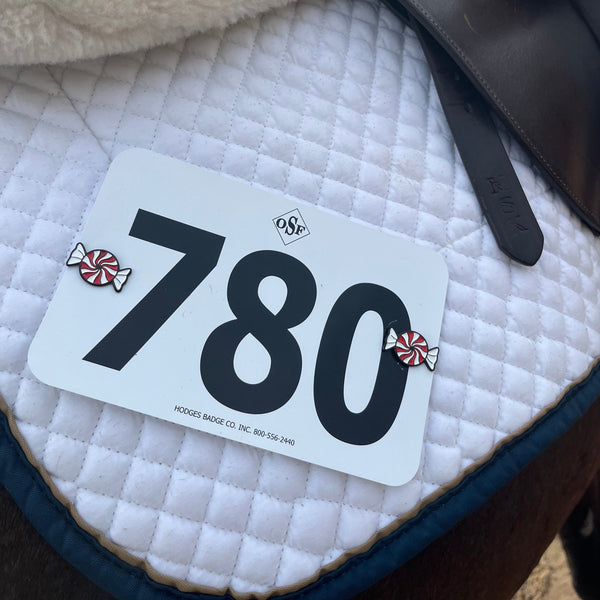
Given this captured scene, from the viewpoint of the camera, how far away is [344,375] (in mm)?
409

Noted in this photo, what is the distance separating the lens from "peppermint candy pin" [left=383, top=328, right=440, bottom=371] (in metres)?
0.42

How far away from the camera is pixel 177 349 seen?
39cm

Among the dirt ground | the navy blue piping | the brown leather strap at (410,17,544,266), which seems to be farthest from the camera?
the dirt ground

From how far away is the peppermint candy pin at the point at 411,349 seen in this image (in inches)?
16.6

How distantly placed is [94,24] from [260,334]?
0.81 ft

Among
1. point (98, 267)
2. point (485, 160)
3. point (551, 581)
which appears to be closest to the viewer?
point (98, 267)

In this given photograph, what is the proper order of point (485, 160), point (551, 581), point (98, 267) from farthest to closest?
point (551, 581), point (485, 160), point (98, 267)

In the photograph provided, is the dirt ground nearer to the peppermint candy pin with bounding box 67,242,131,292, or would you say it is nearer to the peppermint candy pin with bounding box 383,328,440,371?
the peppermint candy pin with bounding box 383,328,440,371

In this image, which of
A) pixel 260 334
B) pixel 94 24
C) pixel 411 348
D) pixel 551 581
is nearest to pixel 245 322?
pixel 260 334

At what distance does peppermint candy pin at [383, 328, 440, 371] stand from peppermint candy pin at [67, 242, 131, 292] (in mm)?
195

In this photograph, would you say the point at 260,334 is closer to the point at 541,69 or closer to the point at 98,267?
the point at 98,267

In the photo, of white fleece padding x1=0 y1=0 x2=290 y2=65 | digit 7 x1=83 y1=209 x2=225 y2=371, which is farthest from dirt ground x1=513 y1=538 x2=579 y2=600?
white fleece padding x1=0 y1=0 x2=290 y2=65

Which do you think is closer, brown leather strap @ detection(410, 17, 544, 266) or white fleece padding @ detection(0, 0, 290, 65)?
white fleece padding @ detection(0, 0, 290, 65)

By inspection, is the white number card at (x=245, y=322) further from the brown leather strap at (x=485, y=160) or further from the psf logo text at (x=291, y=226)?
the brown leather strap at (x=485, y=160)
